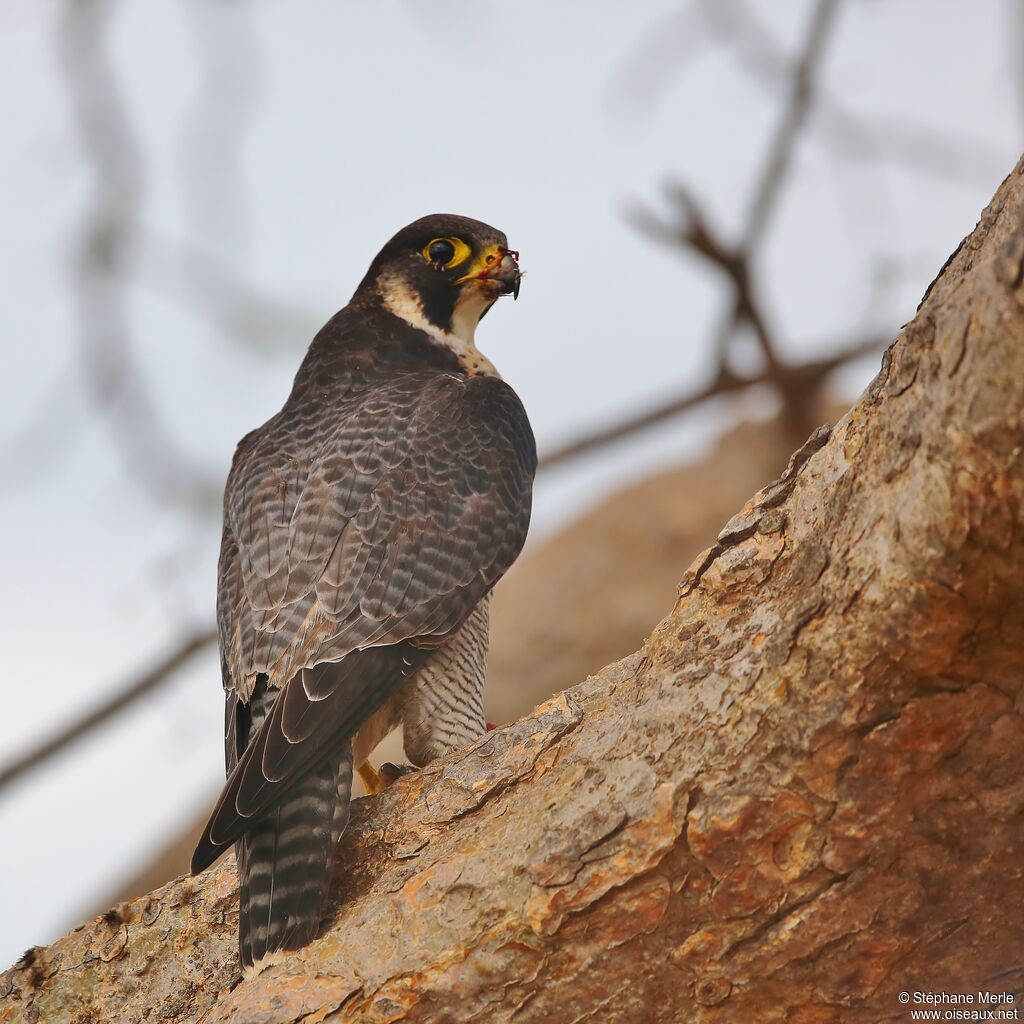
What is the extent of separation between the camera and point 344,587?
4.11 metres

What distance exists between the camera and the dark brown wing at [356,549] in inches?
147

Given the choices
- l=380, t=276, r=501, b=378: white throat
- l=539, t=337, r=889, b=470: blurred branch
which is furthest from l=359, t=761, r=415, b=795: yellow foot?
l=539, t=337, r=889, b=470: blurred branch

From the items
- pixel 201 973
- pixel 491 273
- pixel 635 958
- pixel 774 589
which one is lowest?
pixel 635 958

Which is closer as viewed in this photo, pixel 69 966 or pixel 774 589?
pixel 774 589

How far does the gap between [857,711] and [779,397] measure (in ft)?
15.5

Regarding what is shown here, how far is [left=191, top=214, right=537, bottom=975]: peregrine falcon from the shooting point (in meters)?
3.58

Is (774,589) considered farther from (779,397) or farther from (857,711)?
(779,397)

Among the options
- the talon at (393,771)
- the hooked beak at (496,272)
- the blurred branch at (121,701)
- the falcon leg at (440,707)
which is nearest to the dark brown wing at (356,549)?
the falcon leg at (440,707)

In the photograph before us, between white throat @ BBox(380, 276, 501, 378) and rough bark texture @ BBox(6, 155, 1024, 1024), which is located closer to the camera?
rough bark texture @ BBox(6, 155, 1024, 1024)

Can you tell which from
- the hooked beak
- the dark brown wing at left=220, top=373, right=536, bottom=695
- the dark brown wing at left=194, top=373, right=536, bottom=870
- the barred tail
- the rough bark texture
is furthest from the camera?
the hooked beak

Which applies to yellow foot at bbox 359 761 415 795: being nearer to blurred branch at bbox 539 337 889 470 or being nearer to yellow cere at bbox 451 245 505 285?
yellow cere at bbox 451 245 505 285

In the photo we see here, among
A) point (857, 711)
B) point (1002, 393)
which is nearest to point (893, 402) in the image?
point (1002, 393)

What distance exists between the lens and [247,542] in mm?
4434

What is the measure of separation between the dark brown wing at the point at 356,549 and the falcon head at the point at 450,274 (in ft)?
2.14
